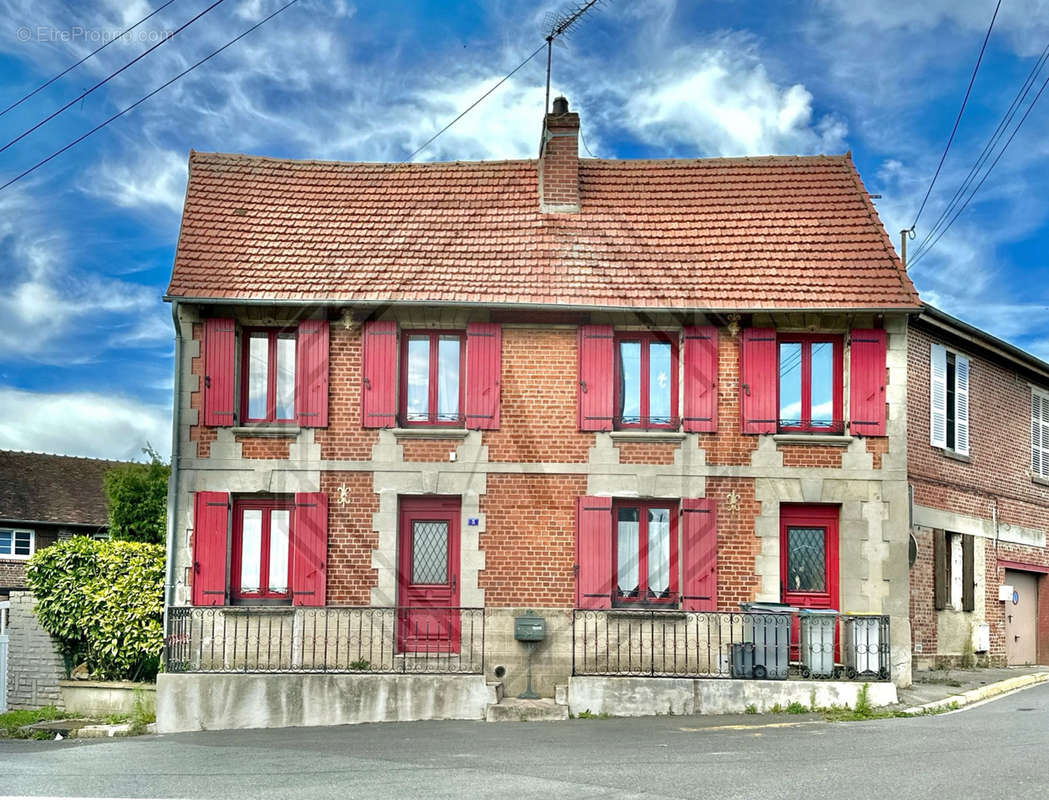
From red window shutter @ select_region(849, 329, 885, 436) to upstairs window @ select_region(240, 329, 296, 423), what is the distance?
7.94 m

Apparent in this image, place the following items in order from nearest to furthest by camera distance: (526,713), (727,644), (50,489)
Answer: (526,713) < (727,644) < (50,489)

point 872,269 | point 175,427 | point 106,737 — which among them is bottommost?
point 106,737

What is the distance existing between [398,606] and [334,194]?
22.0 feet

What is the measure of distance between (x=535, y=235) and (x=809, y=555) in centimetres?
617

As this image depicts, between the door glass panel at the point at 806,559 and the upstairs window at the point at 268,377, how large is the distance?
7.37 metres

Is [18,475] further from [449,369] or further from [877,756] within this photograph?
[877,756]

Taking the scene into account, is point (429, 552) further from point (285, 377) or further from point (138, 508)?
point (138, 508)

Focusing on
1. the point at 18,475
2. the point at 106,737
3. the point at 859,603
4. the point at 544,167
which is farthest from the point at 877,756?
the point at 18,475

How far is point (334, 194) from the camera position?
18719mm

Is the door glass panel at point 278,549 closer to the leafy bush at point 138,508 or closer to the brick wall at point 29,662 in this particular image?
the brick wall at point 29,662

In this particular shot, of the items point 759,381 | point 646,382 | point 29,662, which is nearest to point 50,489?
point 29,662

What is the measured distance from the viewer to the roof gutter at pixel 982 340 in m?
18.7

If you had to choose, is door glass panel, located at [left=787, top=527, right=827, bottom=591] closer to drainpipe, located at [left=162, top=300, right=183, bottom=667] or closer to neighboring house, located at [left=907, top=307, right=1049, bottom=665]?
neighboring house, located at [left=907, top=307, right=1049, bottom=665]

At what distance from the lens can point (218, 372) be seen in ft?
54.5
